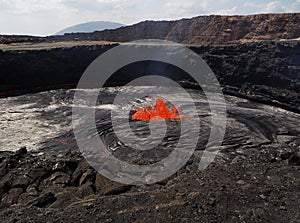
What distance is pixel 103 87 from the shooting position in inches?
672

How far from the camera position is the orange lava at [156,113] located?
39.5ft

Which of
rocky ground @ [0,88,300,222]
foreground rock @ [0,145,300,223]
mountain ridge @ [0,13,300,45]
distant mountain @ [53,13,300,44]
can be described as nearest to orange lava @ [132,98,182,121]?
rocky ground @ [0,88,300,222]

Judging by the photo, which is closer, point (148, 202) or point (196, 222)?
point (196, 222)

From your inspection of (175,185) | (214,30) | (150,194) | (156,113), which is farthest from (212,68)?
(214,30)

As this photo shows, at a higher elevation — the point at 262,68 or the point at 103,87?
the point at 262,68

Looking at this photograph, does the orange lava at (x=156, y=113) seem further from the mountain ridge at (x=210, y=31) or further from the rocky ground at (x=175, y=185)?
the mountain ridge at (x=210, y=31)

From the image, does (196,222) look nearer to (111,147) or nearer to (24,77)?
(111,147)

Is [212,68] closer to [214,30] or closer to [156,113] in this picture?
[156,113]

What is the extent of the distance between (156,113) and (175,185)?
674 cm

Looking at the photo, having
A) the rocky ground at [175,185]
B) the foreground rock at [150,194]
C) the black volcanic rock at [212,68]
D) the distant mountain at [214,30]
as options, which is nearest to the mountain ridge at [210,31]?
the distant mountain at [214,30]

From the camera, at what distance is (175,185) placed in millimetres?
6090

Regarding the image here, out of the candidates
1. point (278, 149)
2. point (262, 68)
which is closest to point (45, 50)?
point (262, 68)

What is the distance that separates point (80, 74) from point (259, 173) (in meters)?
13.0

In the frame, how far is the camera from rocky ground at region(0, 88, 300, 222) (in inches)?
195
